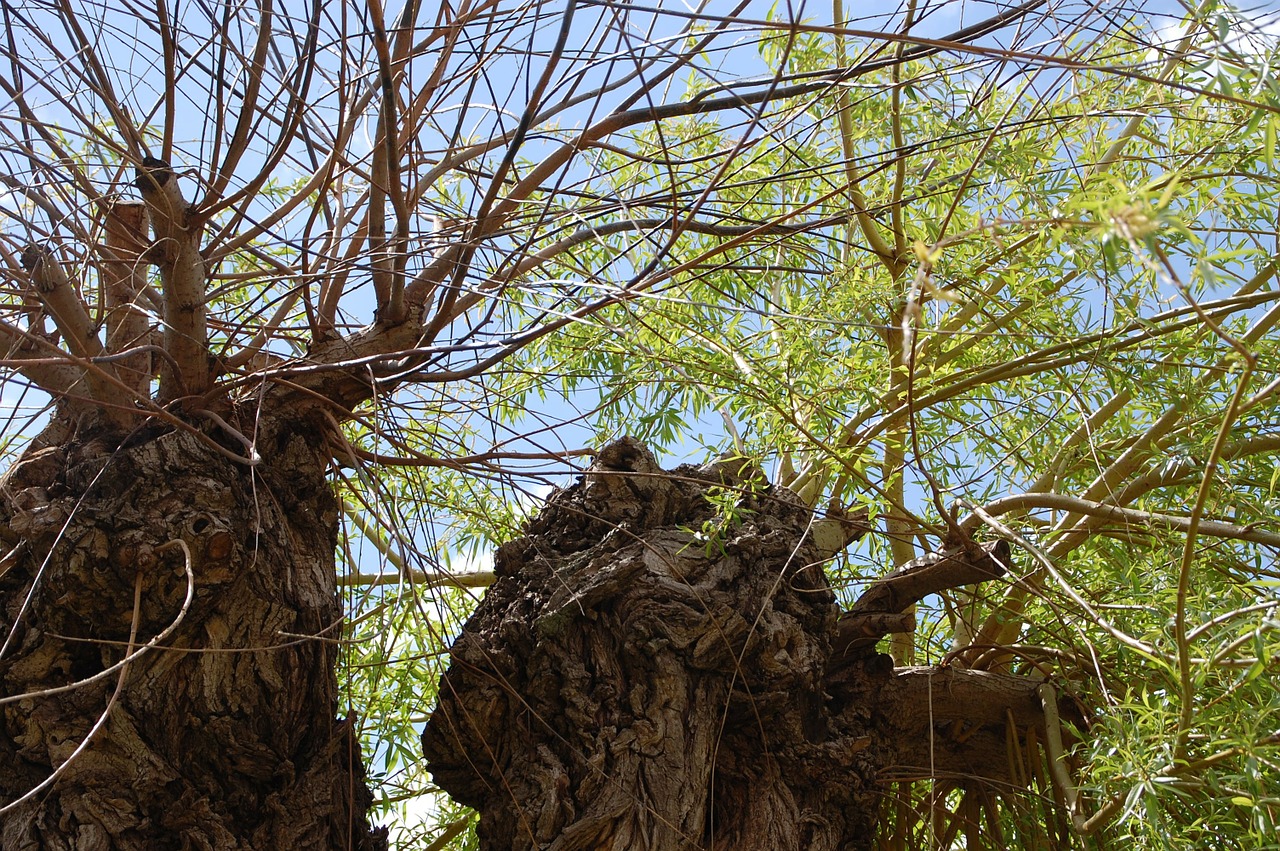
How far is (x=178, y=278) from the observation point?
3.87 ft

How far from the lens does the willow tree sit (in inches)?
43.6

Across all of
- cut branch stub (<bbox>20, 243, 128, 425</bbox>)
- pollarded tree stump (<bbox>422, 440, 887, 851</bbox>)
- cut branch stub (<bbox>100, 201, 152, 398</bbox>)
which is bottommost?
pollarded tree stump (<bbox>422, 440, 887, 851</bbox>)

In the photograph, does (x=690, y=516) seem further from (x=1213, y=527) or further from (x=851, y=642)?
(x=1213, y=527)

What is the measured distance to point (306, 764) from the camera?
1233mm

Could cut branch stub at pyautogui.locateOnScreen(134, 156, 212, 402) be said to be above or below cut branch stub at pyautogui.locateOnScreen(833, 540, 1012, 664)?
above

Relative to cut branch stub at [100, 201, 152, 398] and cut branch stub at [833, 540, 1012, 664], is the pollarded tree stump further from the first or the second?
cut branch stub at [100, 201, 152, 398]

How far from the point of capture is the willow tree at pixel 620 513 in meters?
1.11

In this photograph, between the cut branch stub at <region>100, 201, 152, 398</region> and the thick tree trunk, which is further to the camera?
the cut branch stub at <region>100, 201, 152, 398</region>

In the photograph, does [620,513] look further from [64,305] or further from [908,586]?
[64,305]

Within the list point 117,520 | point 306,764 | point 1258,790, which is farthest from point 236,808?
point 1258,790

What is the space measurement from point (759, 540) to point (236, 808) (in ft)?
2.43

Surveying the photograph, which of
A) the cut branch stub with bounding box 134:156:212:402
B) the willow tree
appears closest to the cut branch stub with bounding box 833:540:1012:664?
the willow tree

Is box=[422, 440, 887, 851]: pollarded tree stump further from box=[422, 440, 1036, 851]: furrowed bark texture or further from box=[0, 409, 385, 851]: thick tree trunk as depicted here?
box=[0, 409, 385, 851]: thick tree trunk

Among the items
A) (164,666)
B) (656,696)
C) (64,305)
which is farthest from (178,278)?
(656,696)
